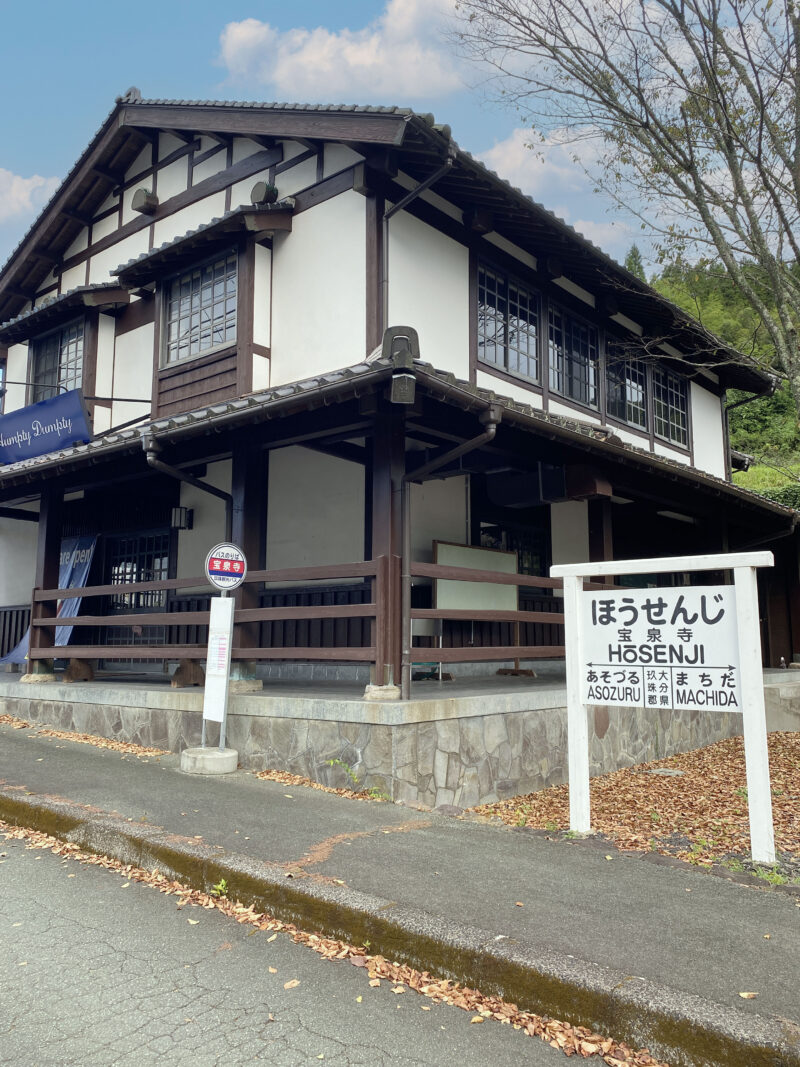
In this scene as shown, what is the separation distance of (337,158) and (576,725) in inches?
277

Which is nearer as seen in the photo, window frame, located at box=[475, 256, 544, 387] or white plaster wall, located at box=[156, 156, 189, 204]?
window frame, located at box=[475, 256, 544, 387]

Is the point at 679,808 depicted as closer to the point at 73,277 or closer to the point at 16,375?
the point at 73,277

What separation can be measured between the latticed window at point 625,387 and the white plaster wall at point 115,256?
298 inches

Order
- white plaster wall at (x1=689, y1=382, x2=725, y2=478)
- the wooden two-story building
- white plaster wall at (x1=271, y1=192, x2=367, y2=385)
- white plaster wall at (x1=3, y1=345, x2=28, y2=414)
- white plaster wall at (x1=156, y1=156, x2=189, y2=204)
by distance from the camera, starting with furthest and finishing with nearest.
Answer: white plaster wall at (x1=689, y1=382, x2=725, y2=478) < white plaster wall at (x1=3, y1=345, x2=28, y2=414) < white plaster wall at (x1=156, y1=156, x2=189, y2=204) < white plaster wall at (x1=271, y1=192, x2=367, y2=385) < the wooden two-story building

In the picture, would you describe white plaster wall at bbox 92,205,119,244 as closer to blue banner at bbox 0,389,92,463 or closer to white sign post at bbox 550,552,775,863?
blue banner at bbox 0,389,92,463

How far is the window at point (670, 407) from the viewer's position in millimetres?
14492

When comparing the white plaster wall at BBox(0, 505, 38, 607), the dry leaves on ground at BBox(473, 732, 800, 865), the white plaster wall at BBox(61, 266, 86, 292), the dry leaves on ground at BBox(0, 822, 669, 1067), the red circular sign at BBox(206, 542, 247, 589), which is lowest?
the dry leaves on ground at BBox(473, 732, 800, 865)

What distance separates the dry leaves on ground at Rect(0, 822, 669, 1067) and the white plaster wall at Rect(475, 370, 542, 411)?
6.96 meters

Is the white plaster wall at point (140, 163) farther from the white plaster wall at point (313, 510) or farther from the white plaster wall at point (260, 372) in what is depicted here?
the white plaster wall at point (313, 510)

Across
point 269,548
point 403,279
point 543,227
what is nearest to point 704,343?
point 543,227

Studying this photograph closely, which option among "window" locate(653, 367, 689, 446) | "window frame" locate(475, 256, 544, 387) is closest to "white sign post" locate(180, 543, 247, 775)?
"window frame" locate(475, 256, 544, 387)

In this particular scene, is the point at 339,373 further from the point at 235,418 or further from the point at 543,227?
the point at 543,227

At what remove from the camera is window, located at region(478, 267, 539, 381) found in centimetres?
1048

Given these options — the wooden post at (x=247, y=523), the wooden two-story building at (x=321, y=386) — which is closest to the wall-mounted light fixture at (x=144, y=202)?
the wooden two-story building at (x=321, y=386)
